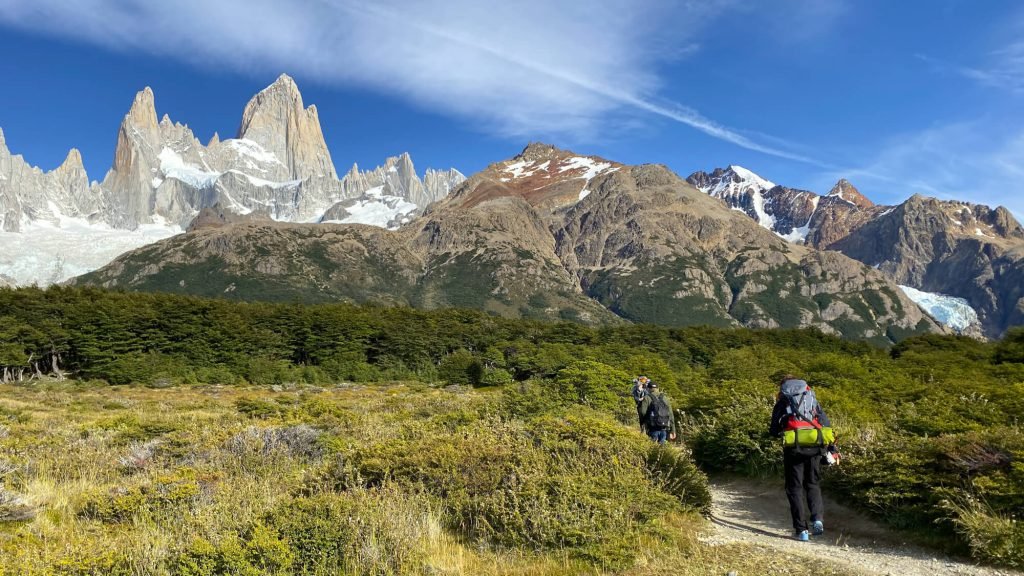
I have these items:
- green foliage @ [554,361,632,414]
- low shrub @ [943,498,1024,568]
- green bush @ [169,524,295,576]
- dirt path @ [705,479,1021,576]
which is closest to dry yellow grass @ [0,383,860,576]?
green bush @ [169,524,295,576]

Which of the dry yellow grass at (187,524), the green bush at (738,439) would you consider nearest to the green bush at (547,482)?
the dry yellow grass at (187,524)

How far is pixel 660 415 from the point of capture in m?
14.5

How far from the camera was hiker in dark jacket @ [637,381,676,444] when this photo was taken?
47.6ft

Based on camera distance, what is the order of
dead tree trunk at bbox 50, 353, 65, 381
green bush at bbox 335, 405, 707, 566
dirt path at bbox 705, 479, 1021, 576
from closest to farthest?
dirt path at bbox 705, 479, 1021, 576
green bush at bbox 335, 405, 707, 566
dead tree trunk at bbox 50, 353, 65, 381

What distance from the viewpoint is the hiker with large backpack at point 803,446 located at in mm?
8734

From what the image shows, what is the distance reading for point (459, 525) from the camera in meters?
8.20

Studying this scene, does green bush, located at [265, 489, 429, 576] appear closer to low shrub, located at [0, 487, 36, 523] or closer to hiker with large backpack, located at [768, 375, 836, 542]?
low shrub, located at [0, 487, 36, 523]

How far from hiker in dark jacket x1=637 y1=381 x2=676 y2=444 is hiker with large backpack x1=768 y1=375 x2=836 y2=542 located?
5.31m

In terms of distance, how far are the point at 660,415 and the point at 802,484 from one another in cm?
567

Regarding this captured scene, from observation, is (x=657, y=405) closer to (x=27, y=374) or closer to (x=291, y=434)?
(x=291, y=434)

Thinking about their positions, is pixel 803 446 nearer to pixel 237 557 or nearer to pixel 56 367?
pixel 237 557

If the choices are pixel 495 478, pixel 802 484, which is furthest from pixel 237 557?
pixel 802 484

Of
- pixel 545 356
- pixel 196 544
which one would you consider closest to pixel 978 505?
pixel 196 544

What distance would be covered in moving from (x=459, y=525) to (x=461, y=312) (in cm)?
9388
